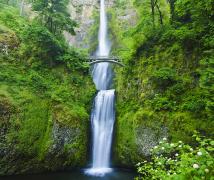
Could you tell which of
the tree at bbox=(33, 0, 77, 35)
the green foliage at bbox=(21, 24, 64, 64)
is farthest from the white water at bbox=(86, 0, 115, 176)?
the tree at bbox=(33, 0, 77, 35)

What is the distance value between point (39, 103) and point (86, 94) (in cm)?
419

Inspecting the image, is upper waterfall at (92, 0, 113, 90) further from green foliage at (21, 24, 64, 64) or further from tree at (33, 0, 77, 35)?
green foliage at (21, 24, 64, 64)

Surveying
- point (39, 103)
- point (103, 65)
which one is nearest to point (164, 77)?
point (39, 103)

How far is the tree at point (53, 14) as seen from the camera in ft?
65.0

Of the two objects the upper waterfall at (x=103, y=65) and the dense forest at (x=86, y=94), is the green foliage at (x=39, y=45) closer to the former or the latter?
the dense forest at (x=86, y=94)

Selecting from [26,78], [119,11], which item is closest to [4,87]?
[26,78]

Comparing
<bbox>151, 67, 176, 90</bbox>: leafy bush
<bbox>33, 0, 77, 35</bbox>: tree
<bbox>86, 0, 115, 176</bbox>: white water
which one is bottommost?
<bbox>86, 0, 115, 176</bbox>: white water

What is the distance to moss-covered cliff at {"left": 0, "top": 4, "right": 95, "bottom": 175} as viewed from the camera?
13977mm

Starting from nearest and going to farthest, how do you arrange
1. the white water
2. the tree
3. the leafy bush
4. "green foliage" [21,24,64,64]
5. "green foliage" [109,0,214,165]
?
"green foliage" [109,0,214,165] < the leafy bush < the white water < "green foliage" [21,24,64,64] < the tree

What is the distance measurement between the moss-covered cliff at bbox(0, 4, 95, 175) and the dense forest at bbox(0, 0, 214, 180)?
0.18 ft

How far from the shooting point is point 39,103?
15750 millimetres

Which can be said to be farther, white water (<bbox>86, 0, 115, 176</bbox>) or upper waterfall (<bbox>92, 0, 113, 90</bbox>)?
upper waterfall (<bbox>92, 0, 113, 90</bbox>)

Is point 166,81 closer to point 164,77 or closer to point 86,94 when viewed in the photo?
point 164,77

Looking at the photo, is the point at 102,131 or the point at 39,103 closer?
the point at 39,103
